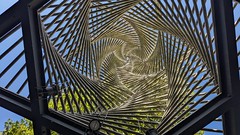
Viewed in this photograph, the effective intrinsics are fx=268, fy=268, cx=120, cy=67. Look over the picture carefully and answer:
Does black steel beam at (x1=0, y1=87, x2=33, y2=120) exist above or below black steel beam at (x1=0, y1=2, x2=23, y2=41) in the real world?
below

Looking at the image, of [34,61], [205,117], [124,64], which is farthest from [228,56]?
[124,64]

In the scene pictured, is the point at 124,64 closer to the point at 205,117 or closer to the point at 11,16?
the point at 205,117

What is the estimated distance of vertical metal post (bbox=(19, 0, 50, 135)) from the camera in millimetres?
5352

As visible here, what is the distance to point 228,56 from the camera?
17.7 feet

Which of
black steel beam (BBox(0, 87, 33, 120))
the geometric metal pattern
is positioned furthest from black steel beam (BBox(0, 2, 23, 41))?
black steel beam (BBox(0, 87, 33, 120))

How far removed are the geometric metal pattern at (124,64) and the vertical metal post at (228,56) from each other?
19 mm

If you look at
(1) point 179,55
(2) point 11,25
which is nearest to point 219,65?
(2) point 11,25

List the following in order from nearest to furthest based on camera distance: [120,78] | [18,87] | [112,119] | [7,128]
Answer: [112,119] < [18,87] < [7,128] < [120,78]

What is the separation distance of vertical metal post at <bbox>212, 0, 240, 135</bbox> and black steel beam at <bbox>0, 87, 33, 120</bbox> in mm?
4070

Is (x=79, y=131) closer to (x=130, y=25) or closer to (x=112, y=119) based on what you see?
(x=112, y=119)

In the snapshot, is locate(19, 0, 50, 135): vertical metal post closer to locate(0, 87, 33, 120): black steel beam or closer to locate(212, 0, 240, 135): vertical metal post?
locate(0, 87, 33, 120): black steel beam

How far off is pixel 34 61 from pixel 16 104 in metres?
0.97

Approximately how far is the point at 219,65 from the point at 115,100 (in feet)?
23.4

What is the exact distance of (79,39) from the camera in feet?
39.0
